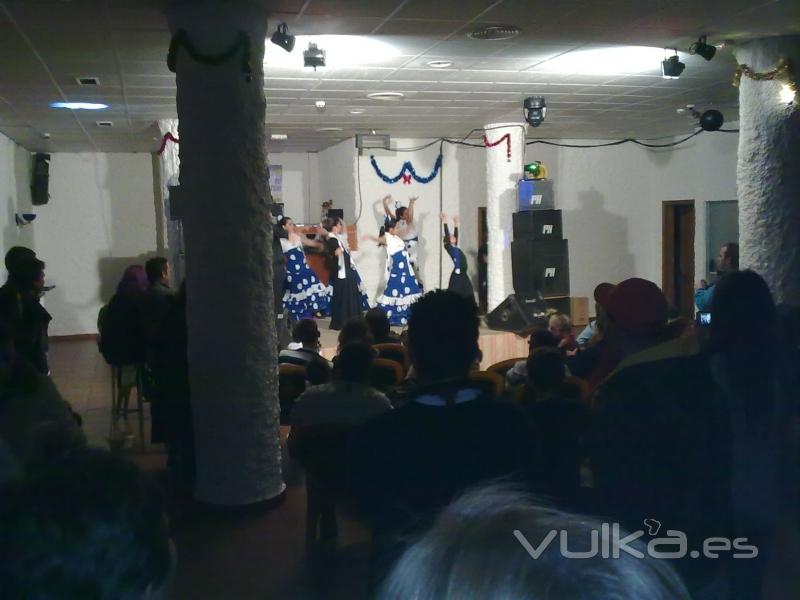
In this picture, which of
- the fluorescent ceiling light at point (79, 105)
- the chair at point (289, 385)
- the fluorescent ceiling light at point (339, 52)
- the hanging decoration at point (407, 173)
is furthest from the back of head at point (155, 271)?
the hanging decoration at point (407, 173)

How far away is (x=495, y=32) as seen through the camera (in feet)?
16.3

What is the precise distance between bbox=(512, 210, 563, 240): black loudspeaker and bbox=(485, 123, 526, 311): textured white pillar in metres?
0.18

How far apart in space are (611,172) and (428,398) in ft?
36.6

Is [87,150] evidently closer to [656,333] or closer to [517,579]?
[656,333]

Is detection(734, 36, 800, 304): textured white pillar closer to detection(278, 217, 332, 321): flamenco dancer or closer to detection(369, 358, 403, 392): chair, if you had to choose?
detection(369, 358, 403, 392): chair

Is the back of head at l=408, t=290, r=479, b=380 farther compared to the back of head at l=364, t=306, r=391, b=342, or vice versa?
the back of head at l=364, t=306, r=391, b=342

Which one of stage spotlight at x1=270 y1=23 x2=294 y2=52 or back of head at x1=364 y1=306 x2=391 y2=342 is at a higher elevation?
stage spotlight at x1=270 y1=23 x2=294 y2=52

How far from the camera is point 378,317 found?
5.71 meters

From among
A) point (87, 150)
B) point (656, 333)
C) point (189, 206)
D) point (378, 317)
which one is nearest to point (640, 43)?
point (378, 317)

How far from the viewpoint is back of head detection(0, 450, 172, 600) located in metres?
0.81

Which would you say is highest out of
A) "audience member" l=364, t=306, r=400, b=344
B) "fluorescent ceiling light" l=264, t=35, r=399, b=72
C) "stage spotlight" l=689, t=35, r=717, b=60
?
"fluorescent ceiling light" l=264, t=35, r=399, b=72

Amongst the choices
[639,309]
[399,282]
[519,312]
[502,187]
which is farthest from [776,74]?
[399,282]

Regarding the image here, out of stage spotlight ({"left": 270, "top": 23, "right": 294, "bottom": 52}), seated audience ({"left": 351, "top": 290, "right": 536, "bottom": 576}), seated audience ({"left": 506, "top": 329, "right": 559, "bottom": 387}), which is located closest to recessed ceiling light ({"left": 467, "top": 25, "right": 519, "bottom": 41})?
stage spotlight ({"left": 270, "top": 23, "right": 294, "bottom": 52})

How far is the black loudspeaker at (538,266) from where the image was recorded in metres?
9.63
